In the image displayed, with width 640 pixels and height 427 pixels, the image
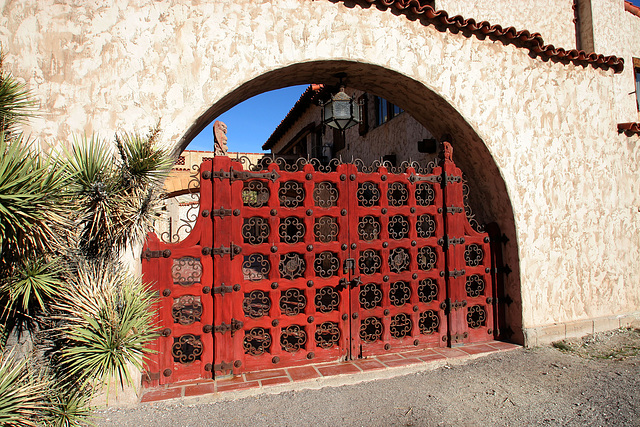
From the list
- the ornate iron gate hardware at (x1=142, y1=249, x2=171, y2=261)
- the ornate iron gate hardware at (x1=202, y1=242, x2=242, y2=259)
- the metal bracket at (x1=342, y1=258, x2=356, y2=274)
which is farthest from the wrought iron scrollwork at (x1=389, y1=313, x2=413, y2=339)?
the ornate iron gate hardware at (x1=142, y1=249, x2=171, y2=261)

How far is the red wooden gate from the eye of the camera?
4.24 metres

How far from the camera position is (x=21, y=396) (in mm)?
2549

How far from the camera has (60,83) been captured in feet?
12.4

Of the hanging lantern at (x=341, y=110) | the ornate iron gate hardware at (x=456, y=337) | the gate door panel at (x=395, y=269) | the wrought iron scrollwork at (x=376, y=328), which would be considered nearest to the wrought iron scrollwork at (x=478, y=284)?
the gate door panel at (x=395, y=269)

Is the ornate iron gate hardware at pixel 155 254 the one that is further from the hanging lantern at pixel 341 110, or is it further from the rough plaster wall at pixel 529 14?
the rough plaster wall at pixel 529 14

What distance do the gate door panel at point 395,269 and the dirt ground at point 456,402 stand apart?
562 millimetres

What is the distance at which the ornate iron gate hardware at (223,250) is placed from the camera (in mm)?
4258

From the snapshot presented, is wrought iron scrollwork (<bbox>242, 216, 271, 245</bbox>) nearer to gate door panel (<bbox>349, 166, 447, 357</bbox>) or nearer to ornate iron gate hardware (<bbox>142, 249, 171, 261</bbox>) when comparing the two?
ornate iron gate hardware (<bbox>142, 249, 171, 261</bbox>)

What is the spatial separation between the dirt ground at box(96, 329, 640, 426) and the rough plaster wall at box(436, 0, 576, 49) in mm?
5171

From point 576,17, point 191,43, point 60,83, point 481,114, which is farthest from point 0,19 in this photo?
point 576,17

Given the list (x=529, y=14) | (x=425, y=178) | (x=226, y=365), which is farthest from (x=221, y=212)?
(x=529, y=14)

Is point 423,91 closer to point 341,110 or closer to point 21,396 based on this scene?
point 341,110

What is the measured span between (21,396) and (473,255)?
5.17 metres

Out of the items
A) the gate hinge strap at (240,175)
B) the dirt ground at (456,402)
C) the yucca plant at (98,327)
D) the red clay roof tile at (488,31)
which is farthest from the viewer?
the red clay roof tile at (488,31)
